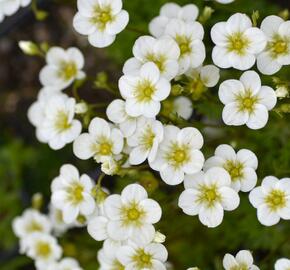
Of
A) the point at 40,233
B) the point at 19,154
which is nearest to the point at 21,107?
the point at 19,154

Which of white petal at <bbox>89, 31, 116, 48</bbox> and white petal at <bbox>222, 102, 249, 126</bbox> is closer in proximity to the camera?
white petal at <bbox>222, 102, 249, 126</bbox>

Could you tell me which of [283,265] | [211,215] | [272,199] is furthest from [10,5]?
[283,265]

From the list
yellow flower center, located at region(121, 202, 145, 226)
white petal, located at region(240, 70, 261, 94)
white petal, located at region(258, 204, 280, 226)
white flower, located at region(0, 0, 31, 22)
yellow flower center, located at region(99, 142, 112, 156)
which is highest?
white flower, located at region(0, 0, 31, 22)

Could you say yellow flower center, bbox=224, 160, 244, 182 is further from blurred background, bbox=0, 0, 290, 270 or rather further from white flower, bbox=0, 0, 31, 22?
white flower, bbox=0, 0, 31, 22

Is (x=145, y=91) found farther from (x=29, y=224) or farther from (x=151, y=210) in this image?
(x=29, y=224)

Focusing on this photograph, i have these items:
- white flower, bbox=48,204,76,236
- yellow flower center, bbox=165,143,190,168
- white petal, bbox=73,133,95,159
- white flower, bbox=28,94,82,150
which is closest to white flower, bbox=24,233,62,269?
white flower, bbox=48,204,76,236

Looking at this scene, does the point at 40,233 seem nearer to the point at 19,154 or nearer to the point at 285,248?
the point at 19,154

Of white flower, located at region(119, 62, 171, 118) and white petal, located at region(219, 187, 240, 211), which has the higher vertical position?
white flower, located at region(119, 62, 171, 118)

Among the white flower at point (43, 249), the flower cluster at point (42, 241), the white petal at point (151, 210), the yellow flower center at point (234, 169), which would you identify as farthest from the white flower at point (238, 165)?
the white flower at point (43, 249)
